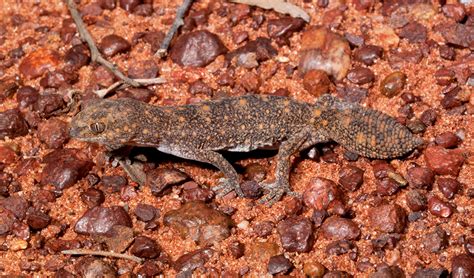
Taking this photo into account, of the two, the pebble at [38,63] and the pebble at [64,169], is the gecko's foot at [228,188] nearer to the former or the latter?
the pebble at [64,169]

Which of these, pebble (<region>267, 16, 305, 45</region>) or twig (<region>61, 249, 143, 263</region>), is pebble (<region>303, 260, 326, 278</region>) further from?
pebble (<region>267, 16, 305, 45</region>)

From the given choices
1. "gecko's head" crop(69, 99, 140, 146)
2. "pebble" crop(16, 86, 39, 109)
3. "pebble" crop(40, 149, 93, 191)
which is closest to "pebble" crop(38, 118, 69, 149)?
"pebble" crop(40, 149, 93, 191)

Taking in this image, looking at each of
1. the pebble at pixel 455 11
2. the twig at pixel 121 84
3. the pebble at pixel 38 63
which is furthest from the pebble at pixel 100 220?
the pebble at pixel 455 11

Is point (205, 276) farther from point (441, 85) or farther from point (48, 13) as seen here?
point (48, 13)

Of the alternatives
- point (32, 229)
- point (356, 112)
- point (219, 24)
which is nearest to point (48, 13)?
point (219, 24)

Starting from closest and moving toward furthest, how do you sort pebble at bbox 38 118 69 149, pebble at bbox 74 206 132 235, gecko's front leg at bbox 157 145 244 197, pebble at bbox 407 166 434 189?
pebble at bbox 74 206 132 235
pebble at bbox 407 166 434 189
gecko's front leg at bbox 157 145 244 197
pebble at bbox 38 118 69 149

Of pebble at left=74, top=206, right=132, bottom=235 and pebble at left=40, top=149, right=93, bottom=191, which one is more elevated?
pebble at left=40, top=149, right=93, bottom=191
